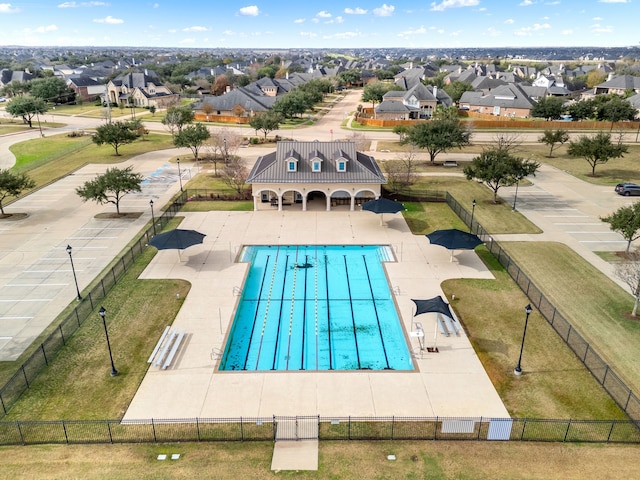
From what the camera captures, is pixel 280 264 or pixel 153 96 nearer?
pixel 280 264

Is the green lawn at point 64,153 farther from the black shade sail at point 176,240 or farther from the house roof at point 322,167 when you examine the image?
the black shade sail at point 176,240

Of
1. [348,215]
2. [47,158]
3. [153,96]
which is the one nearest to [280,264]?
[348,215]

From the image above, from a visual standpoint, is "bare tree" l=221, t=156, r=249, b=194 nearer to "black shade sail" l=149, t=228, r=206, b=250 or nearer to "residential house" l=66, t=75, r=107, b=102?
"black shade sail" l=149, t=228, r=206, b=250

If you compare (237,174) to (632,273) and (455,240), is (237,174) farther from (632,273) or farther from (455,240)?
(632,273)

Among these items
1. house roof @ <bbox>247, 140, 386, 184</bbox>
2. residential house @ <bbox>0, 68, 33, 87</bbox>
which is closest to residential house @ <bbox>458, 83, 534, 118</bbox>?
house roof @ <bbox>247, 140, 386, 184</bbox>

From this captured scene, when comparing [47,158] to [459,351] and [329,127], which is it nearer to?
[329,127]

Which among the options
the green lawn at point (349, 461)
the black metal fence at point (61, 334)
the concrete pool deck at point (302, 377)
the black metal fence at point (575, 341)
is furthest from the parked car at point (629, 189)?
the black metal fence at point (61, 334)

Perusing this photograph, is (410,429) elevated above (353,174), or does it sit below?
below

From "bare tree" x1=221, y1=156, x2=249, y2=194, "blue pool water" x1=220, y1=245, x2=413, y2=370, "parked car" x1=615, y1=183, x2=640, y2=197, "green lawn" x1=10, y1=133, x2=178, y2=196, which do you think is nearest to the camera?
"blue pool water" x1=220, y1=245, x2=413, y2=370
